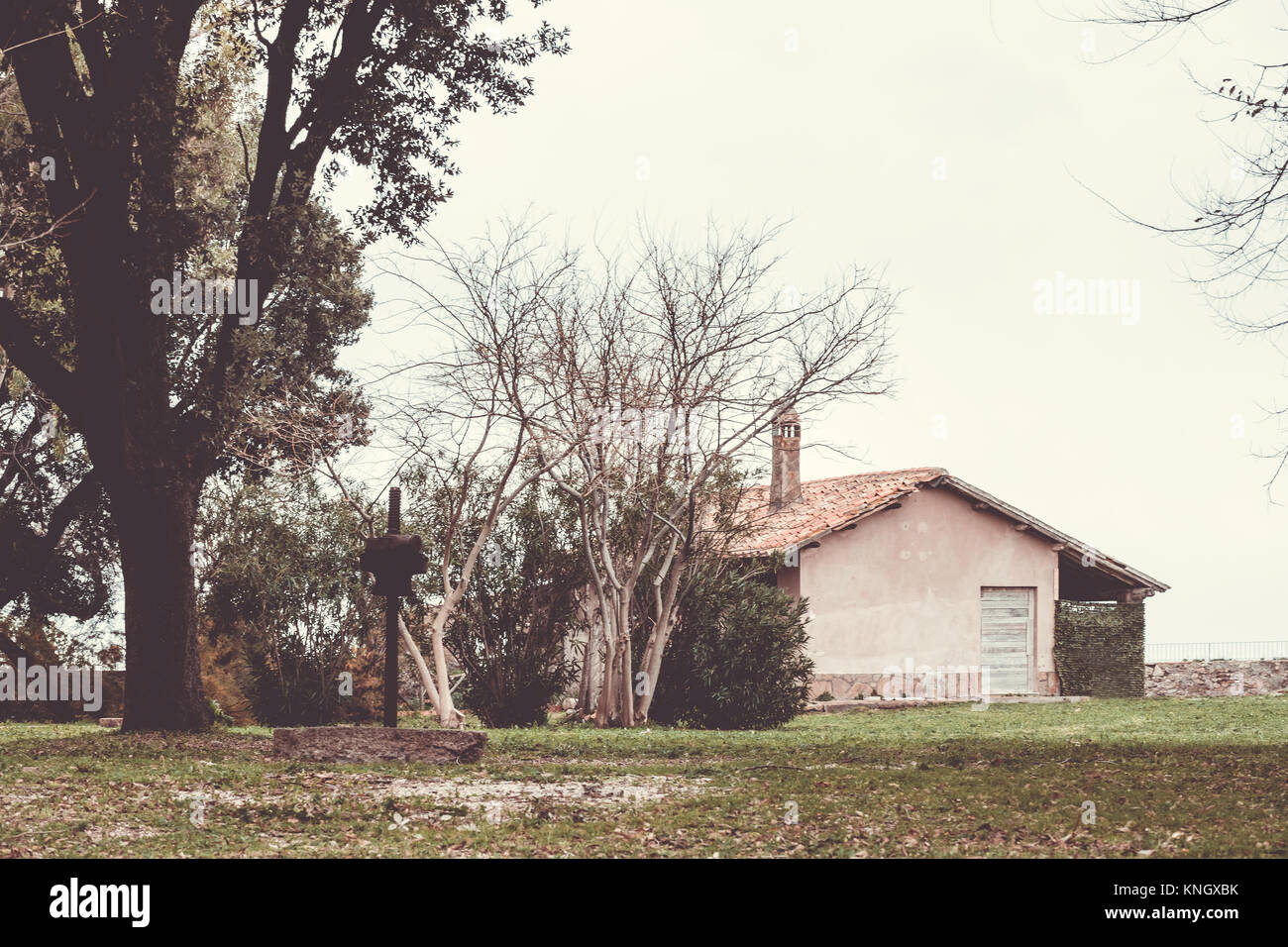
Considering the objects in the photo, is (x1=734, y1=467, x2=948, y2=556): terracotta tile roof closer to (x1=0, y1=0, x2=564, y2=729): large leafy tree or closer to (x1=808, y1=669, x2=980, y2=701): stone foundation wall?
(x1=808, y1=669, x2=980, y2=701): stone foundation wall

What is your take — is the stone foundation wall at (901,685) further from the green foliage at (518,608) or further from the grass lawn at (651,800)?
the grass lawn at (651,800)

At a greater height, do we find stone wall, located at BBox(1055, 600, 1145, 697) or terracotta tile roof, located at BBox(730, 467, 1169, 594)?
terracotta tile roof, located at BBox(730, 467, 1169, 594)

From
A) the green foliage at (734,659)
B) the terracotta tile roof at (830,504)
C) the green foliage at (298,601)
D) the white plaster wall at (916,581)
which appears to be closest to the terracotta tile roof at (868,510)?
the terracotta tile roof at (830,504)

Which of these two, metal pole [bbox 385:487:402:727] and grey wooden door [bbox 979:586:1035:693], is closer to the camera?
metal pole [bbox 385:487:402:727]

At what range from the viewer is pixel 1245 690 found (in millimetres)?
36938

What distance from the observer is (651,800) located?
1060cm

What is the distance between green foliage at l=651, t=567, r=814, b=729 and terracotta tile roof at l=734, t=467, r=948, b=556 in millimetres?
6044

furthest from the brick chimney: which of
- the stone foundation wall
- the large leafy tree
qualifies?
the large leafy tree

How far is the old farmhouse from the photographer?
3127cm

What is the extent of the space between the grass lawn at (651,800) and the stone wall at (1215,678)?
21322mm

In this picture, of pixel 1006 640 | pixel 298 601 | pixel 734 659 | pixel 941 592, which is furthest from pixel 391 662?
pixel 1006 640

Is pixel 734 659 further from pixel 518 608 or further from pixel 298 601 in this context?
pixel 298 601

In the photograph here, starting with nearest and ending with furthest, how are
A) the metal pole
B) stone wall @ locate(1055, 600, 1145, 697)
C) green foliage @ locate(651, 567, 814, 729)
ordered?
the metal pole < green foliage @ locate(651, 567, 814, 729) < stone wall @ locate(1055, 600, 1145, 697)
